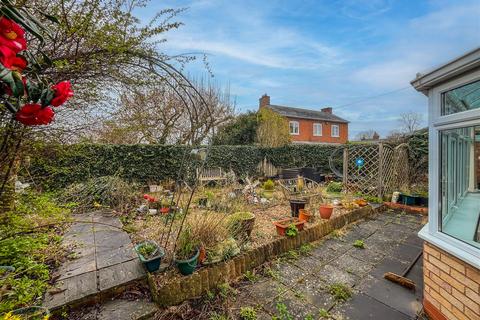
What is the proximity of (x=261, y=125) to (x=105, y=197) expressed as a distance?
8.55 m

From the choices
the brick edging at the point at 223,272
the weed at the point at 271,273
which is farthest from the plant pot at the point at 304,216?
the weed at the point at 271,273

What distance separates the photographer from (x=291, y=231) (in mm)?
3744

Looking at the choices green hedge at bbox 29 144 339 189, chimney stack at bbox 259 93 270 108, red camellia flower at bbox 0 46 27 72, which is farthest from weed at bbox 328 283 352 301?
chimney stack at bbox 259 93 270 108

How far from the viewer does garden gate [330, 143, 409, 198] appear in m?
7.00

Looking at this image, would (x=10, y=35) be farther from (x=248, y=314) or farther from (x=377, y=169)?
(x=377, y=169)

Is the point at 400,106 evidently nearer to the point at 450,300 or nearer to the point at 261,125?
the point at 261,125

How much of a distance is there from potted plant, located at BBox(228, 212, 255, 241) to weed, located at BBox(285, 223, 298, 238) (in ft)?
2.23

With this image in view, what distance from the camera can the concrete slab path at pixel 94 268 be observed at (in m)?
2.13

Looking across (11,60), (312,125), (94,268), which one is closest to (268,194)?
(94,268)

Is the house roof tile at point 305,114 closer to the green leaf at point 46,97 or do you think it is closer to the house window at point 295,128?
the house window at point 295,128

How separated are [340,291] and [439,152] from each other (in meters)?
1.95

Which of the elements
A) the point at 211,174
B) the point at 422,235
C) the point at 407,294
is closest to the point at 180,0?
the point at 422,235

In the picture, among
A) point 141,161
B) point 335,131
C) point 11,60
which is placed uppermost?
point 335,131

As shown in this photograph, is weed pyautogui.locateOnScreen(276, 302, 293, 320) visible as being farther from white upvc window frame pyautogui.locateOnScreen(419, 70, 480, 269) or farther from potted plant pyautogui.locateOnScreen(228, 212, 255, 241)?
white upvc window frame pyautogui.locateOnScreen(419, 70, 480, 269)
